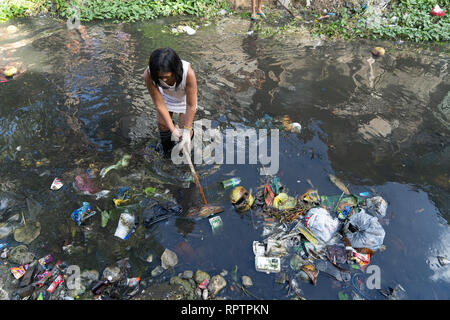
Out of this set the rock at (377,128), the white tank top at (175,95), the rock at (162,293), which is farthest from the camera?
the rock at (377,128)

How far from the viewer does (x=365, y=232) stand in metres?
2.59

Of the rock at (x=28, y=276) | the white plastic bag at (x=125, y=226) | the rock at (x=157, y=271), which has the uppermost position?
the white plastic bag at (x=125, y=226)

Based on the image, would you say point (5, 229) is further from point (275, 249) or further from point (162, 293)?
point (275, 249)

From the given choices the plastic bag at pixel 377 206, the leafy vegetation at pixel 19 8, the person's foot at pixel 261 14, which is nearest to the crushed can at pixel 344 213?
the plastic bag at pixel 377 206

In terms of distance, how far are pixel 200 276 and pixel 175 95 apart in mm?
1863

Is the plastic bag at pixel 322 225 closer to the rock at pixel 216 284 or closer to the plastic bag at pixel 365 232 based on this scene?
the plastic bag at pixel 365 232

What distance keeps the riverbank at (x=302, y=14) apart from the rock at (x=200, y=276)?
589cm

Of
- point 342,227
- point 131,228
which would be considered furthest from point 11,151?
point 342,227

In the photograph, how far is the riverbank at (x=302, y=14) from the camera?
21.1 ft

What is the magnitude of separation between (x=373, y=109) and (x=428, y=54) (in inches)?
119

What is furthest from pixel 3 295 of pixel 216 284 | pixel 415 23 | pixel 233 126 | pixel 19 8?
pixel 415 23

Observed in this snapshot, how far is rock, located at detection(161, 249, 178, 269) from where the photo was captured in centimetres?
256

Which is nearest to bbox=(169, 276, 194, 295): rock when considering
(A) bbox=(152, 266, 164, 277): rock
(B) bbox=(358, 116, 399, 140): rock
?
(A) bbox=(152, 266, 164, 277): rock
